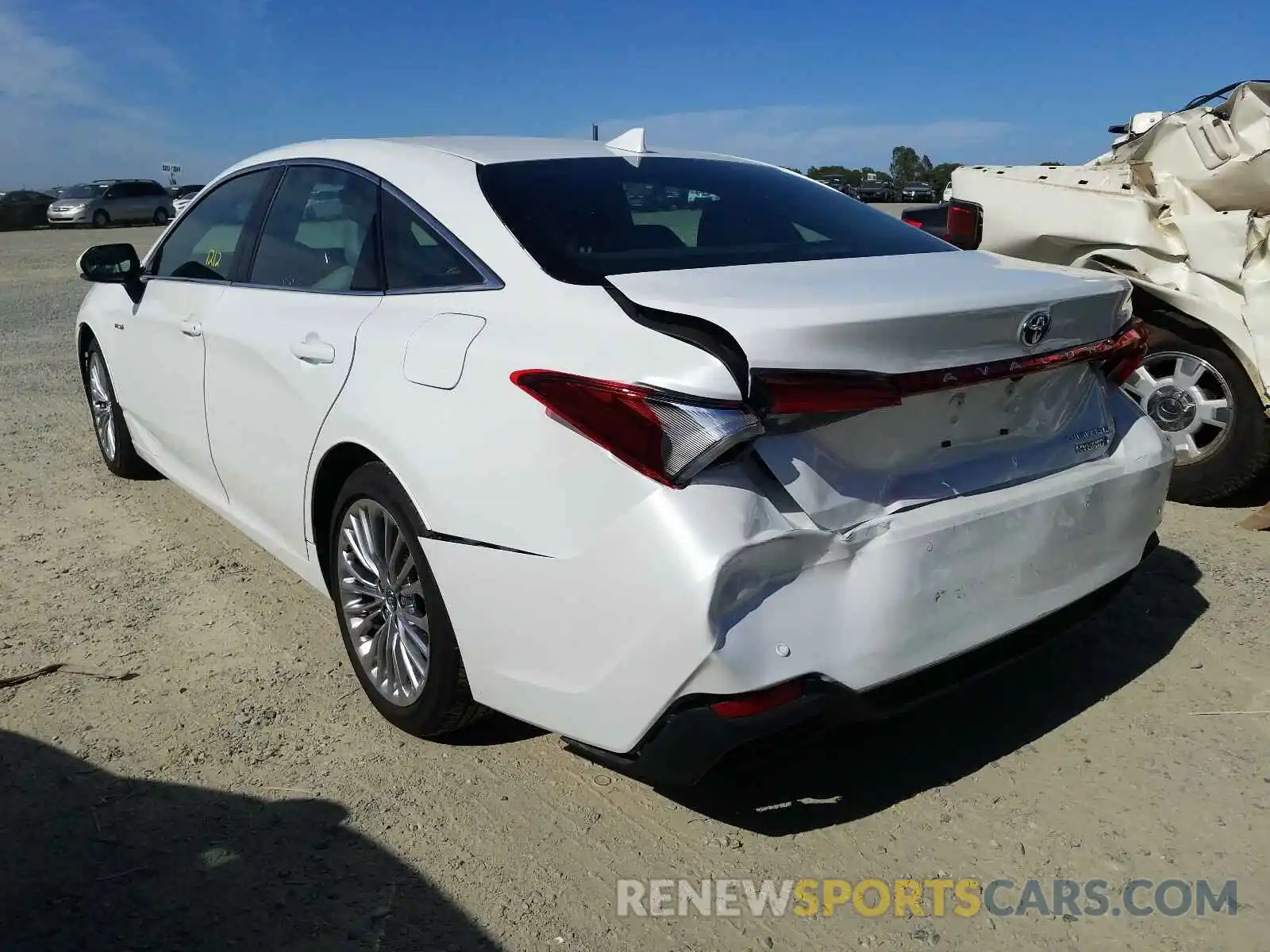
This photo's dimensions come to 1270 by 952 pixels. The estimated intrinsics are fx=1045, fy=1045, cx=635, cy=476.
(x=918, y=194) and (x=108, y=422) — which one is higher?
(x=918, y=194)

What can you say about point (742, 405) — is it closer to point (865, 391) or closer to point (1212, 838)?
point (865, 391)

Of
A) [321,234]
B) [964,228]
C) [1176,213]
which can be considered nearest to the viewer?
[321,234]

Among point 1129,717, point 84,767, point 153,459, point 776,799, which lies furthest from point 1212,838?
point 153,459

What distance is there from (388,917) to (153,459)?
309 cm

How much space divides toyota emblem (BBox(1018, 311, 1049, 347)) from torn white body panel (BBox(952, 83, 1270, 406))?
2720 millimetres

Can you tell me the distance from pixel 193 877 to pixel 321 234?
1.96 m

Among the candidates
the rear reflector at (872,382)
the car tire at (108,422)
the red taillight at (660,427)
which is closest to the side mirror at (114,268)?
the car tire at (108,422)

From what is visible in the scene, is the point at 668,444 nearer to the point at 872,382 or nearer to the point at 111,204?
the point at 872,382

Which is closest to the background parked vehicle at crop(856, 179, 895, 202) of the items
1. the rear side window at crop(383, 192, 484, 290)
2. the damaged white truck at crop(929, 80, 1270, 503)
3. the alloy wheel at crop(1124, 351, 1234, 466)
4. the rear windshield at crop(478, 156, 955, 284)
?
the damaged white truck at crop(929, 80, 1270, 503)

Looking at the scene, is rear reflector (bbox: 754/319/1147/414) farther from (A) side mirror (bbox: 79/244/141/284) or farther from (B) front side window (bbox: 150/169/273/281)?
(A) side mirror (bbox: 79/244/141/284)

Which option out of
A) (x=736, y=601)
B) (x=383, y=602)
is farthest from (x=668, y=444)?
(x=383, y=602)

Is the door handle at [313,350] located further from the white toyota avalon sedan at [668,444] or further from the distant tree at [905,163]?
the distant tree at [905,163]

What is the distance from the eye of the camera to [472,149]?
320cm

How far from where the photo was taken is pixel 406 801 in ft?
8.89
